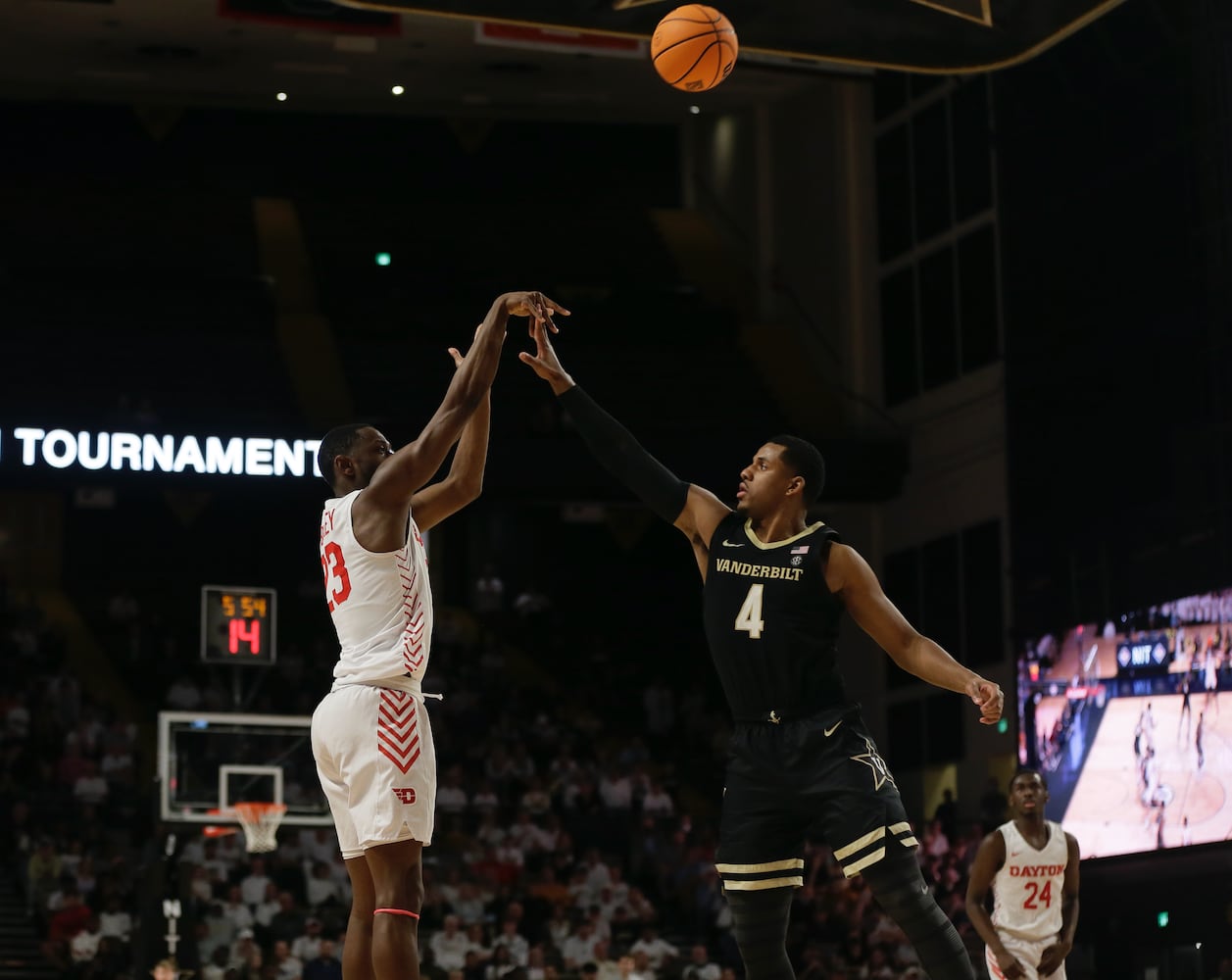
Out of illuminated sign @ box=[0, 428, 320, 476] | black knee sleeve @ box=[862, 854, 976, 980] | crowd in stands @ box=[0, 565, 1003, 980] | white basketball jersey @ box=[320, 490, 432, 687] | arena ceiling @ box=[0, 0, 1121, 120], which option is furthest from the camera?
arena ceiling @ box=[0, 0, 1121, 120]

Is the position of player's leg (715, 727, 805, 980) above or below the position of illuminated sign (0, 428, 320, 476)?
below

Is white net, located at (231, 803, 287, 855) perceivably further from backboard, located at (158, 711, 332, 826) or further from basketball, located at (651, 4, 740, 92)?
basketball, located at (651, 4, 740, 92)

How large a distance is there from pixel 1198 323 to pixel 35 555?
23048 mm

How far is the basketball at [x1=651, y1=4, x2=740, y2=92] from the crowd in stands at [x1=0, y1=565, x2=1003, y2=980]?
891cm

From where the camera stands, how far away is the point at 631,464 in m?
7.08

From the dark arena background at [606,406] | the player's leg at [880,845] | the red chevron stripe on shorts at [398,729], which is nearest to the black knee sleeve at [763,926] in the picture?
the player's leg at [880,845]

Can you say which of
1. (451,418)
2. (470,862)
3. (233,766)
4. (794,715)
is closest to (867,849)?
(794,715)

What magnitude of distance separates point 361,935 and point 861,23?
23.4 feet

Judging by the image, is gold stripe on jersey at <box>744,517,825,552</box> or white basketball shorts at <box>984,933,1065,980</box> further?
white basketball shorts at <box>984,933,1065,980</box>

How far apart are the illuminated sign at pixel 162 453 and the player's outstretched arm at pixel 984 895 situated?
44.2ft

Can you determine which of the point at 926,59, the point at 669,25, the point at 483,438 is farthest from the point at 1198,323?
the point at 483,438

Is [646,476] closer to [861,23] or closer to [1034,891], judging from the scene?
[1034,891]

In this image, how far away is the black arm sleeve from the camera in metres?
7.07

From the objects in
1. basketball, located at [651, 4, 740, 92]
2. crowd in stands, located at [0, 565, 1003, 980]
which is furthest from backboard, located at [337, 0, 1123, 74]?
crowd in stands, located at [0, 565, 1003, 980]
